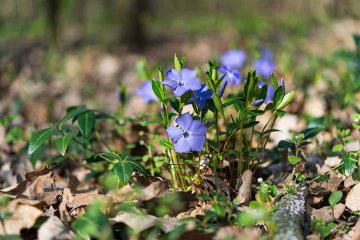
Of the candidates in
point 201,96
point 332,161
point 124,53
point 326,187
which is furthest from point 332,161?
point 124,53

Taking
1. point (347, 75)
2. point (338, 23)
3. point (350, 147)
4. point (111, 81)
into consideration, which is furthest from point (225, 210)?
point (338, 23)

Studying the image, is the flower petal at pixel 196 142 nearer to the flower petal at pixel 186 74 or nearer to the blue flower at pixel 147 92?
the flower petal at pixel 186 74

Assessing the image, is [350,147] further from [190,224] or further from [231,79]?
[190,224]

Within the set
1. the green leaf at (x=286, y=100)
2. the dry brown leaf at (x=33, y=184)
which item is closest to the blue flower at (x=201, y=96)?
the green leaf at (x=286, y=100)

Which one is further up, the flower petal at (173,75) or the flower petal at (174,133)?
the flower petal at (173,75)

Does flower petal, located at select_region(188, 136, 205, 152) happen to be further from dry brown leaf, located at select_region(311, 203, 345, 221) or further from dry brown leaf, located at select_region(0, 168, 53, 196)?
dry brown leaf, located at select_region(0, 168, 53, 196)

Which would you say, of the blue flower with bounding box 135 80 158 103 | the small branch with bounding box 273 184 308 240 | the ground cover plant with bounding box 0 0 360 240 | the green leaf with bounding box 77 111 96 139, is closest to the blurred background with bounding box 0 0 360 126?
the ground cover plant with bounding box 0 0 360 240
